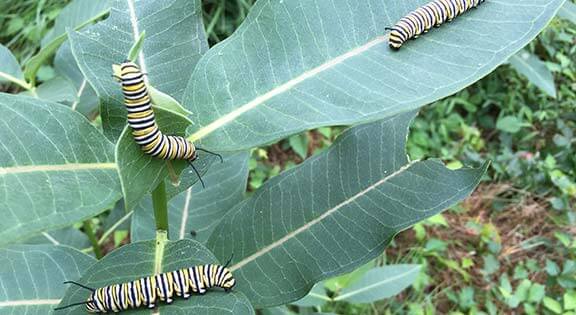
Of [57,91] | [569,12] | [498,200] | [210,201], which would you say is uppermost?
[57,91]

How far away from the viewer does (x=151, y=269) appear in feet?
3.43

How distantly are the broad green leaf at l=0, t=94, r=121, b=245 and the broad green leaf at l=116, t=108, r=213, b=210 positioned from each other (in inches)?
1.5

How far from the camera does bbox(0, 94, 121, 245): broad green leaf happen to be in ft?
2.57

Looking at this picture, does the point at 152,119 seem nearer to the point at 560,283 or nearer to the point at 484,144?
the point at 560,283

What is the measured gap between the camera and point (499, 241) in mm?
3457

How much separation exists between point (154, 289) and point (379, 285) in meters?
1.48

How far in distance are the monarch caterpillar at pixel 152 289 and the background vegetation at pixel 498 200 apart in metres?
1.59

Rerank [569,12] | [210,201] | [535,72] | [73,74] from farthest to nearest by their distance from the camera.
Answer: [535,72], [569,12], [73,74], [210,201]

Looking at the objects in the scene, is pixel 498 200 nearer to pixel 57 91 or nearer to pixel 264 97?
pixel 57 91

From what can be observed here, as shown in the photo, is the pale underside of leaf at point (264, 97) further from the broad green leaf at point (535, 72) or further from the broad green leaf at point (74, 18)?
the broad green leaf at point (535, 72)

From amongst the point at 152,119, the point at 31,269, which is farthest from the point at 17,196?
the point at 31,269

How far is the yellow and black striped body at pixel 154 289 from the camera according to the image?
99 cm

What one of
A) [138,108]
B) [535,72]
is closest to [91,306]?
[138,108]

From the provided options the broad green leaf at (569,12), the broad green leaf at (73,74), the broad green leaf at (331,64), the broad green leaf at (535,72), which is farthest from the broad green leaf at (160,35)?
the broad green leaf at (535,72)
